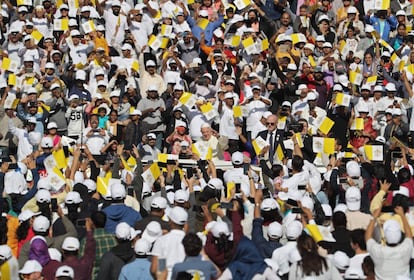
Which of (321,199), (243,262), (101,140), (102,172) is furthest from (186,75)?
(243,262)

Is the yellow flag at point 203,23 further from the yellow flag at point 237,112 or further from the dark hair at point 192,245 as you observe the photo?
the dark hair at point 192,245

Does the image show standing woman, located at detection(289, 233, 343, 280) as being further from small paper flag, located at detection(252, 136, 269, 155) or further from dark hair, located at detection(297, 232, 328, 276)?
small paper flag, located at detection(252, 136, 269, 155)

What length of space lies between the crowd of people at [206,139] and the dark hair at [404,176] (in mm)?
29

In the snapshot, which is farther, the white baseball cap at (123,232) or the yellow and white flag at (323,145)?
the yellow and white flag at (323,145)

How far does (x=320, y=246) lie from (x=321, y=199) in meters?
3.11

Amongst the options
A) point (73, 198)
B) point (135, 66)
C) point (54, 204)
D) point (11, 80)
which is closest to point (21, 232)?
point (73, 198)

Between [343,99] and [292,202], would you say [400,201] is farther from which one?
[343,99]

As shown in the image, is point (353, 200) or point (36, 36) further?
point (36, 36)

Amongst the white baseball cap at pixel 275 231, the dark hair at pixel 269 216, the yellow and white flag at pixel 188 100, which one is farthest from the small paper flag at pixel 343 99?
the white baseball cap at pixel 275 231

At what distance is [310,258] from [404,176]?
17.8 ft

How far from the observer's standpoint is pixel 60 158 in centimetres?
1902

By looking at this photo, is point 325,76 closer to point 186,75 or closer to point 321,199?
point 186,75

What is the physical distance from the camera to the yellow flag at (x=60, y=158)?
1884 cm

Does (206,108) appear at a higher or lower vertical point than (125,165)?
higher
